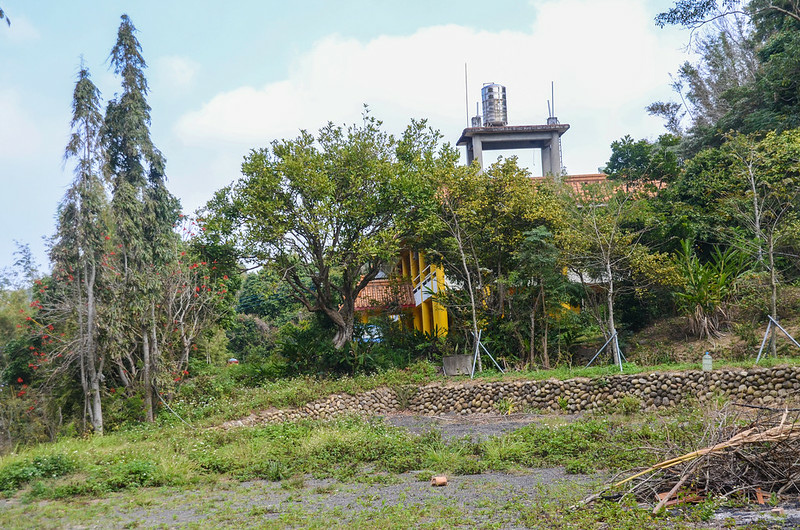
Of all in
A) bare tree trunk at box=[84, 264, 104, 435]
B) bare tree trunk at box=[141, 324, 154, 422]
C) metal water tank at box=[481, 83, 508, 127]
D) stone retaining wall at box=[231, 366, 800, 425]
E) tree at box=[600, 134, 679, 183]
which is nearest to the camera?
stone retaining wall at box=[231, 366, 800, 425]

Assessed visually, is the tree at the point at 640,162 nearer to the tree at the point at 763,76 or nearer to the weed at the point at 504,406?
the tree at the point at 763,76

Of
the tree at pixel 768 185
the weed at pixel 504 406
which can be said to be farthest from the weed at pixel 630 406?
the tree at pixel 768 185

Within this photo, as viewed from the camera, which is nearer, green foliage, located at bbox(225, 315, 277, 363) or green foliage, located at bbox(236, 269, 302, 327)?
green foliage, located at bbox(225, 315, 277, 363)

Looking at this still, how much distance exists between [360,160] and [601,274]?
7.28m

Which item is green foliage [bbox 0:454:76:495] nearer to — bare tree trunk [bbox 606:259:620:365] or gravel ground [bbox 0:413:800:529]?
gravel ground [bbox 0:413:800:529]

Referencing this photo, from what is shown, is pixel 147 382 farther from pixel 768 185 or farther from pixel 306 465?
pixel 768 185

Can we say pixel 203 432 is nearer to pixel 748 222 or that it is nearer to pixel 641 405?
pixel 641 405

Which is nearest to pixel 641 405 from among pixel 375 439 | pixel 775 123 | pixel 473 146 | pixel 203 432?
pixel 375 439

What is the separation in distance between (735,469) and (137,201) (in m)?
12.6

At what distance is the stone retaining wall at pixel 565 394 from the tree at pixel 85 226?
366cm

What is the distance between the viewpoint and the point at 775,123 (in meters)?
20.6

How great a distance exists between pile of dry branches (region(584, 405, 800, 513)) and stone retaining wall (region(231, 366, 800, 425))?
6.59 m

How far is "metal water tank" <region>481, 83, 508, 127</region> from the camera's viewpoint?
29.8 metres

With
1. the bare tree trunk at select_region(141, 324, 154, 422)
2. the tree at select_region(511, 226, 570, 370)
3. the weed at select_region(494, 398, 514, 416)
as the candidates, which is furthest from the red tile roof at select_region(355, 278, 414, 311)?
the bare tree trunk at select_region(141, 324, 154, 422)
